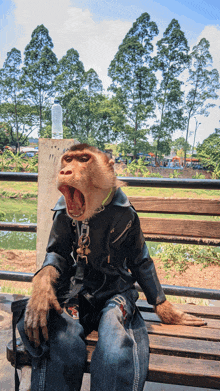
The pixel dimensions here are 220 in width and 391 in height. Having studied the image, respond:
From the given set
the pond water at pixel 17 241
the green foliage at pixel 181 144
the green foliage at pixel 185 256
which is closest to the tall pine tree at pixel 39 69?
the green foliage at pixel 181 144

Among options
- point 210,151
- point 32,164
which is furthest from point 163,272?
point 210,151

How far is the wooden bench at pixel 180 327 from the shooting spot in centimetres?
107

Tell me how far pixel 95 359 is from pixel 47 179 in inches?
50.0

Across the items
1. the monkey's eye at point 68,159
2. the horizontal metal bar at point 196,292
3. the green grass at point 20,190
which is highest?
the monkey's eye at point 68,159

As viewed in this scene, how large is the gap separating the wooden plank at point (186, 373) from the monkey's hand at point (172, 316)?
0.25 meters

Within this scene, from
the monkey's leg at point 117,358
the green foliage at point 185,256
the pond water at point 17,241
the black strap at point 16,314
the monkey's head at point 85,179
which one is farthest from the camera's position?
the pond water at point 17,241

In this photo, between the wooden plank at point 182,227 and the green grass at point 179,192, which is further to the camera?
the green grass at point 179,192

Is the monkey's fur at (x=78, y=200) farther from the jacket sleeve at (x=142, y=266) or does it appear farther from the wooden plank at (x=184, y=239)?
the wooden plank at (x=184, y=239)

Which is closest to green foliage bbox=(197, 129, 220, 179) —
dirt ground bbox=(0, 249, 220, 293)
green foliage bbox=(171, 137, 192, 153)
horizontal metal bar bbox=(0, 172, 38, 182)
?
green foliage bbox=(171, 137, 192, 153)

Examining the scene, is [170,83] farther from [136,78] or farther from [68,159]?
[68,159]

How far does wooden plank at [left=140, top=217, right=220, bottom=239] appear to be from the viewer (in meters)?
1.91

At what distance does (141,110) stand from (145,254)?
2525cm

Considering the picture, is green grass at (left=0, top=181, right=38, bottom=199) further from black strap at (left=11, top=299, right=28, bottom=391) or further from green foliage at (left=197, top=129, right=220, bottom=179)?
black strap at (left=11, top=299, right=28, bottom=391)

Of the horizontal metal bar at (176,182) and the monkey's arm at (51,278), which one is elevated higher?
the horizontal metal bar at (176,182)
